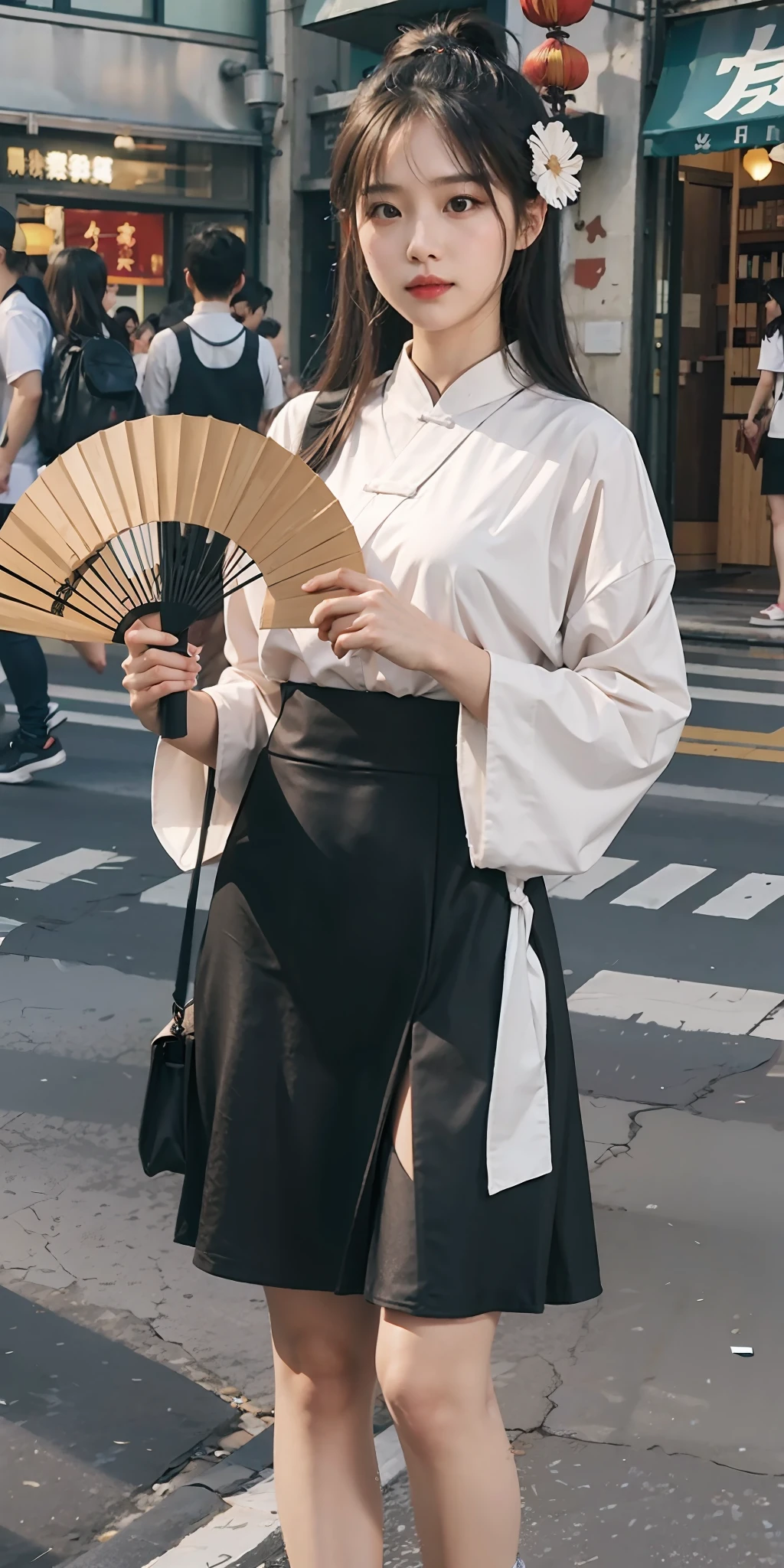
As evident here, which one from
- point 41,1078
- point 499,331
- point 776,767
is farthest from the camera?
point 776,767

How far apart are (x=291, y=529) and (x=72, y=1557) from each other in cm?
143

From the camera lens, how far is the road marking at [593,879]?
5.72 meters

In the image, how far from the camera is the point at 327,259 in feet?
62.9

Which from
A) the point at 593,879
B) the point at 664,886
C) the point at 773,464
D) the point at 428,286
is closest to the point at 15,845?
the point at 593,879

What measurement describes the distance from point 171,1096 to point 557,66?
10797 millimetres

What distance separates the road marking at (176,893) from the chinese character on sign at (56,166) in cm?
1356

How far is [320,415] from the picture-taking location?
2201 mm

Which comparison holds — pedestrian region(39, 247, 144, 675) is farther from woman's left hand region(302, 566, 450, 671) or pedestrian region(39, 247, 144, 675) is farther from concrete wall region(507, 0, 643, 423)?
concrete wall region(507, 0, 643, 423)

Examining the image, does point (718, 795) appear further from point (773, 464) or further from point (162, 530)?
point (162, 530)

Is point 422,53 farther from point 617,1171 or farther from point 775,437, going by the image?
point 775,437

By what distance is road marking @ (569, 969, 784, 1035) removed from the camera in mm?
4570

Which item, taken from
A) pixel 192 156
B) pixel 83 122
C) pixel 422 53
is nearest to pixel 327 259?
pixel 192 156

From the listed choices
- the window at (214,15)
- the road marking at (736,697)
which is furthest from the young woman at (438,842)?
the window at (214,15)

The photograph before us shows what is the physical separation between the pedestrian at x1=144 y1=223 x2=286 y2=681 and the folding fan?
5.09 m
